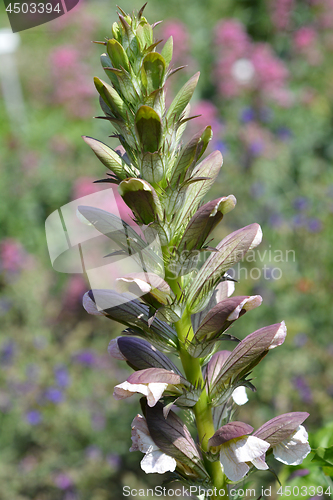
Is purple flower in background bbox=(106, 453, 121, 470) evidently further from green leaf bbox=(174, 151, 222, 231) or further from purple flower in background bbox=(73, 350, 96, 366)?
green leaf bbox=(174, 151, 222, 231)

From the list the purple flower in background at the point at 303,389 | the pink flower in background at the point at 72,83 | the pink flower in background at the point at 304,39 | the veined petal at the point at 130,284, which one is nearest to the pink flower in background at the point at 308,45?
the pink flower in background at the point at 304,39

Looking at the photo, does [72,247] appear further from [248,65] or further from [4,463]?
[248,65]

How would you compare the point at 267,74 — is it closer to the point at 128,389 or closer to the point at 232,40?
the point at 232,40

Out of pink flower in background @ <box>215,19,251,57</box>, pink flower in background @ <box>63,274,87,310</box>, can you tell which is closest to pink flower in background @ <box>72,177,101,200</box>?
pink flower in background @ <box>63,274,87,310</box>

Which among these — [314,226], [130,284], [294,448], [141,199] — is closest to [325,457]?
[294,448]

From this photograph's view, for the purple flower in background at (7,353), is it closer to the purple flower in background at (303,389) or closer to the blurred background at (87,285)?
the blurred background at (87,285)

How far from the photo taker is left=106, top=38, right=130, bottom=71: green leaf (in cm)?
100

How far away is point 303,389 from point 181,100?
295 cm

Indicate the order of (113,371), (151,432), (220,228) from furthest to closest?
(220,228)
(113,371)
(151,432)

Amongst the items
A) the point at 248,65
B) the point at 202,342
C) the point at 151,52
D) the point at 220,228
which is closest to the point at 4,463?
the point at 220,228

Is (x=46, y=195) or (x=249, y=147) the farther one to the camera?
(x=46, y=195)

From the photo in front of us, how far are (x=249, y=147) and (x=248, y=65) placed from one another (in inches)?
83.2

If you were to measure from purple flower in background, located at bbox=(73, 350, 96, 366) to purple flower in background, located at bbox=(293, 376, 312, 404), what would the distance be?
173 cm

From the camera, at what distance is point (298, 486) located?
128cm
